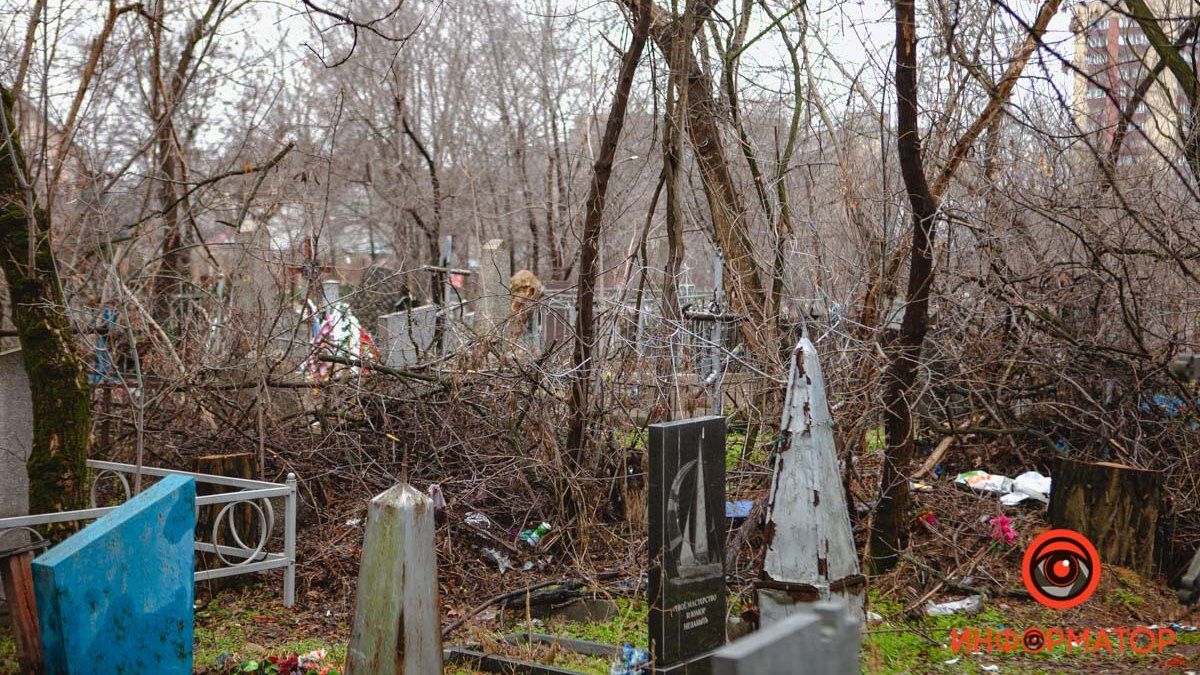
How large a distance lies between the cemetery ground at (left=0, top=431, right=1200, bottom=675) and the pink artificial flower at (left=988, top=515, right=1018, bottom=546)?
2.1 inches

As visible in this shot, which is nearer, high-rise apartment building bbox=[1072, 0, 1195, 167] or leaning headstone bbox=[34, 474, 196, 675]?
leaning headstone bbox=[34, 474, 196, 675]

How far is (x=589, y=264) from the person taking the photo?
26.9 feet

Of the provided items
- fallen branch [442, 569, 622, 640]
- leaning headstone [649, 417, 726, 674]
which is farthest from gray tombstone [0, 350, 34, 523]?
leaning headstone [649, 417, 726, 674]

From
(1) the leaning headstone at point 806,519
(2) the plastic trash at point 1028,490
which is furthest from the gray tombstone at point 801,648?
(2) the plastic trash at point 1028,490

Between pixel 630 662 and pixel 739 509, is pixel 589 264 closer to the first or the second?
pixel 739 509

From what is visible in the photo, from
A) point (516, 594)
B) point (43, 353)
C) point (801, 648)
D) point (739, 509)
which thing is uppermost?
point (43, 353)

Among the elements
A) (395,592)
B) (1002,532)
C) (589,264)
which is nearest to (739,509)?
(1002,532)

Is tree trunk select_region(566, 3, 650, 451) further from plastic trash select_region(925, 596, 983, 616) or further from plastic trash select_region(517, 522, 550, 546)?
plastic trash select_region(925, 596, 983, 616)

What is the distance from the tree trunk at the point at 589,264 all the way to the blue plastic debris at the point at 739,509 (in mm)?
1385

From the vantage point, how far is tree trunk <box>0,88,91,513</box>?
5801 millimetres

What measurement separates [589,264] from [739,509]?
2.31 m

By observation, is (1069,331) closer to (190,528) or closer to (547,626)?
(547,626)

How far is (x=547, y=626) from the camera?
21.2ft

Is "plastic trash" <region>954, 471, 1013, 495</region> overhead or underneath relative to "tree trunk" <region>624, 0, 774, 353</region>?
underneath
